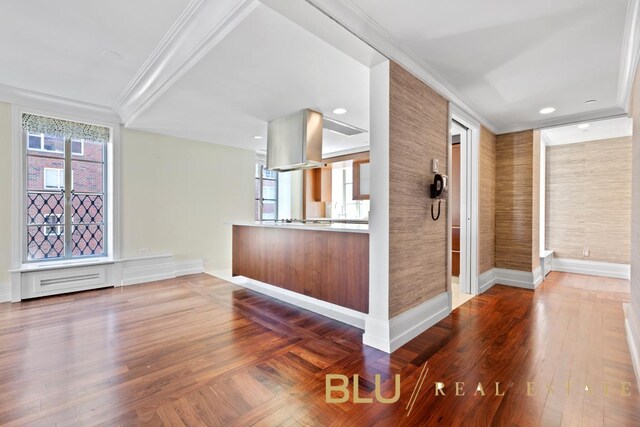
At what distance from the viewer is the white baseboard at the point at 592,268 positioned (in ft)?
15.9

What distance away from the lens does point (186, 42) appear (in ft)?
7.59

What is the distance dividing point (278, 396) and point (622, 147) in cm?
661

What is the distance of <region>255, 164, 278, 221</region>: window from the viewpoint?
6.64 meters

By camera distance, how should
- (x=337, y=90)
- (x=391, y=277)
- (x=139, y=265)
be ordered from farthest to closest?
(x=139, y=265) < (x=337, y=90) < (x=391, y=277)

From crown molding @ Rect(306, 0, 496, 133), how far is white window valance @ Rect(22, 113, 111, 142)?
13.3ft

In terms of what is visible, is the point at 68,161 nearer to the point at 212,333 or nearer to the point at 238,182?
the point at 238,182

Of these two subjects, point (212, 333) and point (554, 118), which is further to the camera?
point (554, 118)

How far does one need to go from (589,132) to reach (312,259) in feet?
16.7

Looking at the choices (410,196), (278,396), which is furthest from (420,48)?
(278,396)

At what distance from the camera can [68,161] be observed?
4105 millimetres

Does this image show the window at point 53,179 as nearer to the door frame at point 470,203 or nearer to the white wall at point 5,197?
the white wall at point 5,197

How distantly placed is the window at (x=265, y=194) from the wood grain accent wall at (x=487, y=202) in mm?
4193

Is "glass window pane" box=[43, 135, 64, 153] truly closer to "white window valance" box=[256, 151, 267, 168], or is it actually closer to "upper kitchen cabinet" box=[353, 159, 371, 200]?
"white window valance" box=[256, 151, 267, 168]

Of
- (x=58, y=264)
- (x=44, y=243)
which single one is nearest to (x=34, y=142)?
(x=44, y=243)
